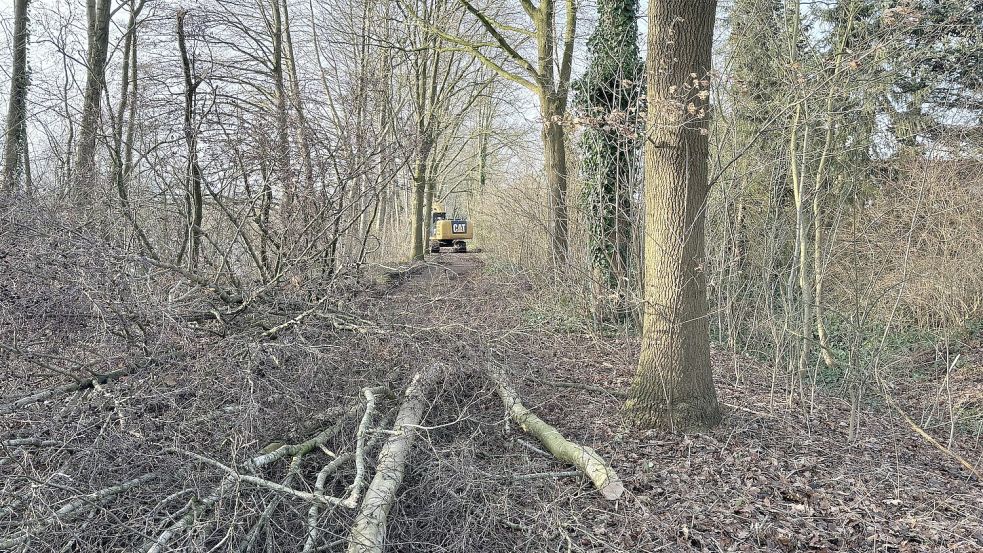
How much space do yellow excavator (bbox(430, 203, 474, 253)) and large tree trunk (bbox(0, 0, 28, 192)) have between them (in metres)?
17.5

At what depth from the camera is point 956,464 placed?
5.02 meters

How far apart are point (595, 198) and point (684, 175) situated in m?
3.95

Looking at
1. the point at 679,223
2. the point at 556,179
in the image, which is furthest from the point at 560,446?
the point at 556,179

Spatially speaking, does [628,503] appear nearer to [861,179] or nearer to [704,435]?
[704,435]

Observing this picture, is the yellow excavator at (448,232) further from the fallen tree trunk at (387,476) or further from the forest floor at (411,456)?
the fallen tree trunk at (387,476)

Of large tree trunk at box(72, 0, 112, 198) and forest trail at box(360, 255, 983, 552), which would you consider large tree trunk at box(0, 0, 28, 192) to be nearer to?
large tree trunk at box(72, 0, 112, 198)

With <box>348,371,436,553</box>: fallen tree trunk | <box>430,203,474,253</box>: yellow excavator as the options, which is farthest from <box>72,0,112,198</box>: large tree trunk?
<box>430,203,474,253</box>: yellow excavator

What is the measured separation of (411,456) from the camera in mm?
4277

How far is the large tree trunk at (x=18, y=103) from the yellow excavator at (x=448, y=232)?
17519 mm

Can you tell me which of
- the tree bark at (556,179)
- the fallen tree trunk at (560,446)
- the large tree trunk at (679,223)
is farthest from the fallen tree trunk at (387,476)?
the tree bark at (556,179)

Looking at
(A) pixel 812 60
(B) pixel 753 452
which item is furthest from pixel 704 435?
(A) pixel 812 60

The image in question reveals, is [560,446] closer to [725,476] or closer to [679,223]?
[725,476]

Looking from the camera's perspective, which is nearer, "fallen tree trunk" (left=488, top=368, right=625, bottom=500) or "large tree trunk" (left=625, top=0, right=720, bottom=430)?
"fallen tree trunk" (left=488, top=368, right=625, bottom=500)

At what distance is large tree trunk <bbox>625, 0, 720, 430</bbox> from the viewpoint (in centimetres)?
486
